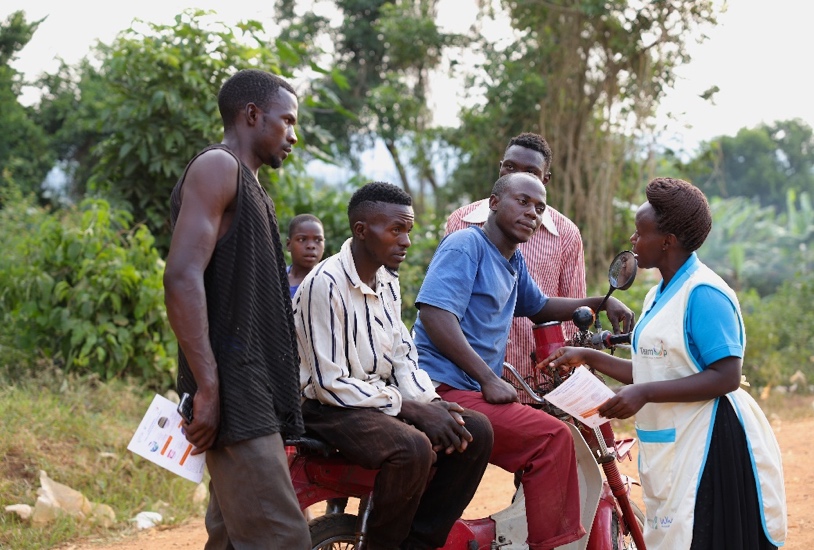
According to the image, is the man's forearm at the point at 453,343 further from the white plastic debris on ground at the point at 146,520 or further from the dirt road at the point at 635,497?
the white plastic debris on ground at the point at 146,520

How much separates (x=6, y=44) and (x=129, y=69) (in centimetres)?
823

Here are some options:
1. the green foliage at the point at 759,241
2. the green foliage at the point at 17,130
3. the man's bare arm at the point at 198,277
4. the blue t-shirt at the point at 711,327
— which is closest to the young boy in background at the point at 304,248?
the man's bare arm at the point at 198,277

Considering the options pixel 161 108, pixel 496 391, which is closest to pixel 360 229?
pixel 496 391

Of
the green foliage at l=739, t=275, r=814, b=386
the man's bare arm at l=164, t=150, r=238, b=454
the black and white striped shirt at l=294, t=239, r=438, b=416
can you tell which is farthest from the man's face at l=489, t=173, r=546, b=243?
the green foliage at l=739, t=275, r=814, b=386

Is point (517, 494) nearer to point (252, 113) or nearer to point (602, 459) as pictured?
point (602, 459)

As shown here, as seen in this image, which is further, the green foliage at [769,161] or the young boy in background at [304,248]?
the green foliage at [769,161]

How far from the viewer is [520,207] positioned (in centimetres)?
346

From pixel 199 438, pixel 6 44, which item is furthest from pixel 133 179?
pixel 6 44

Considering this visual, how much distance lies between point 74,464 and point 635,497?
3.72m

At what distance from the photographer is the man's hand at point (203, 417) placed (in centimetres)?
250

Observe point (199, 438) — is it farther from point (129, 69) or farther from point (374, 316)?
point (129, 69)

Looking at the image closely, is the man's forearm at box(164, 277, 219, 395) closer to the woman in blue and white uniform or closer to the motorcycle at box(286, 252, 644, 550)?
the motorcycle at box(286, 252, 644, 550)

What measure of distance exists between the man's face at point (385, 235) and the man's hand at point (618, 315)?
3.30 ft

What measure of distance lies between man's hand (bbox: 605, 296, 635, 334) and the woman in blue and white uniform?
62 centimetres
